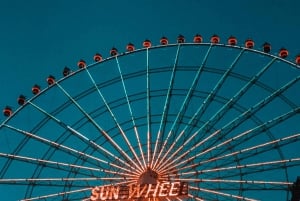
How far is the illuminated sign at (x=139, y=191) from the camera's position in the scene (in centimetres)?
2677

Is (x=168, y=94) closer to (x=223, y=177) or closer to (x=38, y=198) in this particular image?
(x=223, y=177)

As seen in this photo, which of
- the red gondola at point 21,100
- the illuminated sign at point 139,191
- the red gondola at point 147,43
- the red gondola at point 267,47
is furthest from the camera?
the red gondola at point 147,43

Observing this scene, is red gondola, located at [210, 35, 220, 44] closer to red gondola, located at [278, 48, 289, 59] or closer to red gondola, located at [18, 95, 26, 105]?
red gondola, located at [278, 48, 289, 59]

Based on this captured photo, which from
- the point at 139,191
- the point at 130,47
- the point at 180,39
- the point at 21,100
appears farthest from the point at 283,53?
the point at 21,100

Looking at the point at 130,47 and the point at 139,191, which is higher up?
the point at 130,47

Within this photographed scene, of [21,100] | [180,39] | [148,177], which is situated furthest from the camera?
[180,39]

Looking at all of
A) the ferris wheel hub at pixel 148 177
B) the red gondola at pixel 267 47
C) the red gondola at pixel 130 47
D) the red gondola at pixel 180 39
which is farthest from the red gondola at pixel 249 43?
the ferris wheel hub at pixel 148 177

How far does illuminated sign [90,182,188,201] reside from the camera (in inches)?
1054

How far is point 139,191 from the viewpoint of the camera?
27391 mm

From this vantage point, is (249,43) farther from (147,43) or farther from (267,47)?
(147,43)

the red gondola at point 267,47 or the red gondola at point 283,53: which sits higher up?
the red gondola at point 267,47

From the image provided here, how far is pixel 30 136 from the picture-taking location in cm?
3144

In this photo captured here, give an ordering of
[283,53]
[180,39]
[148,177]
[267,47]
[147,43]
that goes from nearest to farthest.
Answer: [148,177], [283,53], [267,47], [180,39], [147,43]

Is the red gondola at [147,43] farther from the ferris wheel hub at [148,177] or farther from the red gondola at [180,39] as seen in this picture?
the ferris wheel hub at [148,177]
